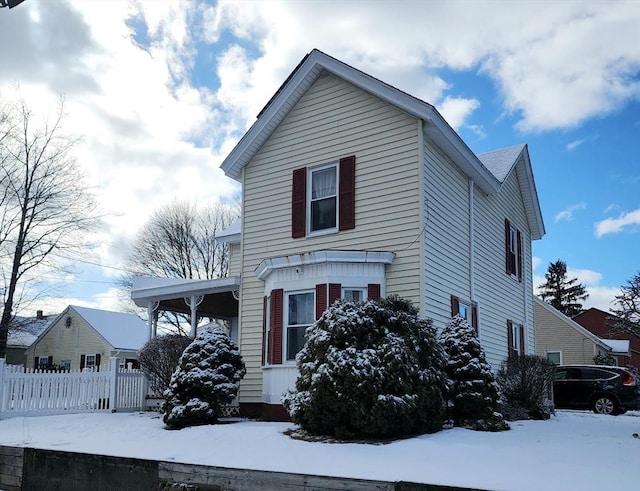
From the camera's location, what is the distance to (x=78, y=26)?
1380cm

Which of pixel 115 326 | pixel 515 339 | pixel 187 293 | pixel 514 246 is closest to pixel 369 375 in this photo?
pixel 187 293

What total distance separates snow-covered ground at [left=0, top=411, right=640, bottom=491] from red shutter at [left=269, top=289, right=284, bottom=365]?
4.73 feet

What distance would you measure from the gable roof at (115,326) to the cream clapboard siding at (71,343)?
0.27m

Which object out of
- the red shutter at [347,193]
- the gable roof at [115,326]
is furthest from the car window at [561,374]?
the gable roof at [115,326]

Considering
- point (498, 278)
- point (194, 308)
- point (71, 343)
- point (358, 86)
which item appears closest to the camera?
point (358, 86)

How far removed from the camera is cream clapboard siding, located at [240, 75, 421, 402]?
12.3m

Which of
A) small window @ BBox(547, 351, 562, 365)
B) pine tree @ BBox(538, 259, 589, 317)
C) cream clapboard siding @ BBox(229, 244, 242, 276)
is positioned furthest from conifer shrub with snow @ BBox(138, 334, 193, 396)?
pine tree @ BBox(538, 259, 589, 317)

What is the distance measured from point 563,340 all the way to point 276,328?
26.3 meters

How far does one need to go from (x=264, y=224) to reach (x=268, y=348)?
3.19m

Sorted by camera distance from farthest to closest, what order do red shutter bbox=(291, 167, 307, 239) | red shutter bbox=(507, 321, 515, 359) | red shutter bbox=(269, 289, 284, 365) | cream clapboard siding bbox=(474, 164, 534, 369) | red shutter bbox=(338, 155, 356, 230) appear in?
red shutter bbox=(507, 321, 515, 359), cream clapboard siding bbox=(474, 164, 534, 369), red shutter bbox=(291, 167, 307, 239), red shutter bbox=(338, 155, 356, 230), red shutter bbox=(269, 289, 284, 365)

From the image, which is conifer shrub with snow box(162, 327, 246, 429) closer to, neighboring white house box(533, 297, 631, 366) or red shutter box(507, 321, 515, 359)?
red shutter box(507, 321, 515, 359)

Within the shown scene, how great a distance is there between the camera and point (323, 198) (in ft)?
45.1

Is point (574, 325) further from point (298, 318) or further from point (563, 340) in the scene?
point (298, 318)

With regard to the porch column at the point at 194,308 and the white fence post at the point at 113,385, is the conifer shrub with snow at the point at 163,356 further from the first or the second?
the porch column at the point at 194,308
